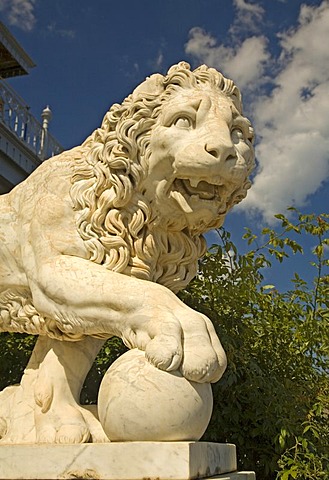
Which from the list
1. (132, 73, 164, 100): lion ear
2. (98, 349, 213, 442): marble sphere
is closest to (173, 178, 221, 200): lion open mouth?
(132, 73, 164, 100): lion ear

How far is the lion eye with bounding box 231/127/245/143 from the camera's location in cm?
219

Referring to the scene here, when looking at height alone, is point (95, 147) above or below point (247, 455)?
above

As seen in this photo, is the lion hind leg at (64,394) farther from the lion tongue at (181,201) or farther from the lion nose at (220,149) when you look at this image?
the lion nose at (220,149)

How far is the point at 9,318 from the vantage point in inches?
92.0

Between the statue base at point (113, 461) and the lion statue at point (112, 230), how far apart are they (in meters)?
0.09

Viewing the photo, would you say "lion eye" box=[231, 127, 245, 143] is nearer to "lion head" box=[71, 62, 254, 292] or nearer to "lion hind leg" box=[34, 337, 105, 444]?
"lion head" box=[71, 62, 254, 292]

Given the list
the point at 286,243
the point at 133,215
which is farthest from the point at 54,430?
the point at 286,243

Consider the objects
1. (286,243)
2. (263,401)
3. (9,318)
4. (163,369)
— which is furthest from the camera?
(286,243)

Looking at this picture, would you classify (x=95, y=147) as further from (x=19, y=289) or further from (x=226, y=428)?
(x=226, y=428)

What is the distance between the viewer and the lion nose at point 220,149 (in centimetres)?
204

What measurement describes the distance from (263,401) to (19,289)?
5.36 feet

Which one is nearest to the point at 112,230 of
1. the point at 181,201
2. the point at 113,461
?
the point at 181,201

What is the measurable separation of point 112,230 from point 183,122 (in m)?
0.46

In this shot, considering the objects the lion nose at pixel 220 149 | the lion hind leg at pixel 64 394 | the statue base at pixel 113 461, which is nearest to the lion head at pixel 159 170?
the lion nose at pixel 220 149
